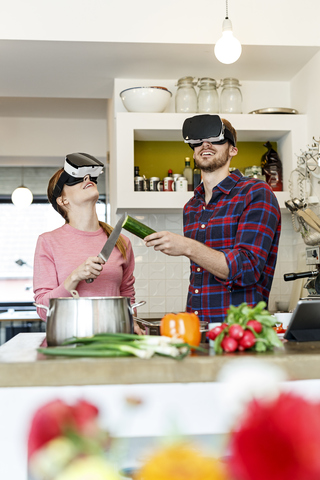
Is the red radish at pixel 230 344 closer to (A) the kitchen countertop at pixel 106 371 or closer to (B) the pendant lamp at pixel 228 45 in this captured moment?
(A) the kitchen countertop at pixel 106 371

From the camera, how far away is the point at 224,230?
2152 mm

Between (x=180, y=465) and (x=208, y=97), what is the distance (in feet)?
11.1

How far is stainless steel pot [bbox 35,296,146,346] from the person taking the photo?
1.44m

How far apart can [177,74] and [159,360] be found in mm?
2765

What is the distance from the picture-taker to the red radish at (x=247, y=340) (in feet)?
4.38

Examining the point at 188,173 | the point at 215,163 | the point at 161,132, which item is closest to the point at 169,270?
the point at 188,173

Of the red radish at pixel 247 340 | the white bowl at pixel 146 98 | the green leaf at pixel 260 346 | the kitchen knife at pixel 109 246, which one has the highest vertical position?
the white bowl at pixel 146 98

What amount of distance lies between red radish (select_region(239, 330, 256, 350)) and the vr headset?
108cm

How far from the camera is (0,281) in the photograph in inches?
306

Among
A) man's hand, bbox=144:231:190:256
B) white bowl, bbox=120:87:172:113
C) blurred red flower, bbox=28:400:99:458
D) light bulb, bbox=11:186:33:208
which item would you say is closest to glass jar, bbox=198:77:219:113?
white bowl, bbox=120:87:172:113

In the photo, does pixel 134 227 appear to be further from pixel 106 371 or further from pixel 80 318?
pixel 106 371

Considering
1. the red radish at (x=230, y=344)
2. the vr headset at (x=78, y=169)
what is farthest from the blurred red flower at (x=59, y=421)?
the vr headset at (x=78, y=169)

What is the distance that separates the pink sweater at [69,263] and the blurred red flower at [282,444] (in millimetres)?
1718

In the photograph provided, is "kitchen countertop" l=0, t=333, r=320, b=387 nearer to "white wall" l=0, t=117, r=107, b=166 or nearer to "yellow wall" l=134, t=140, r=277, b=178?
"yellow wall" l=134, t=140, r=277, b=178
